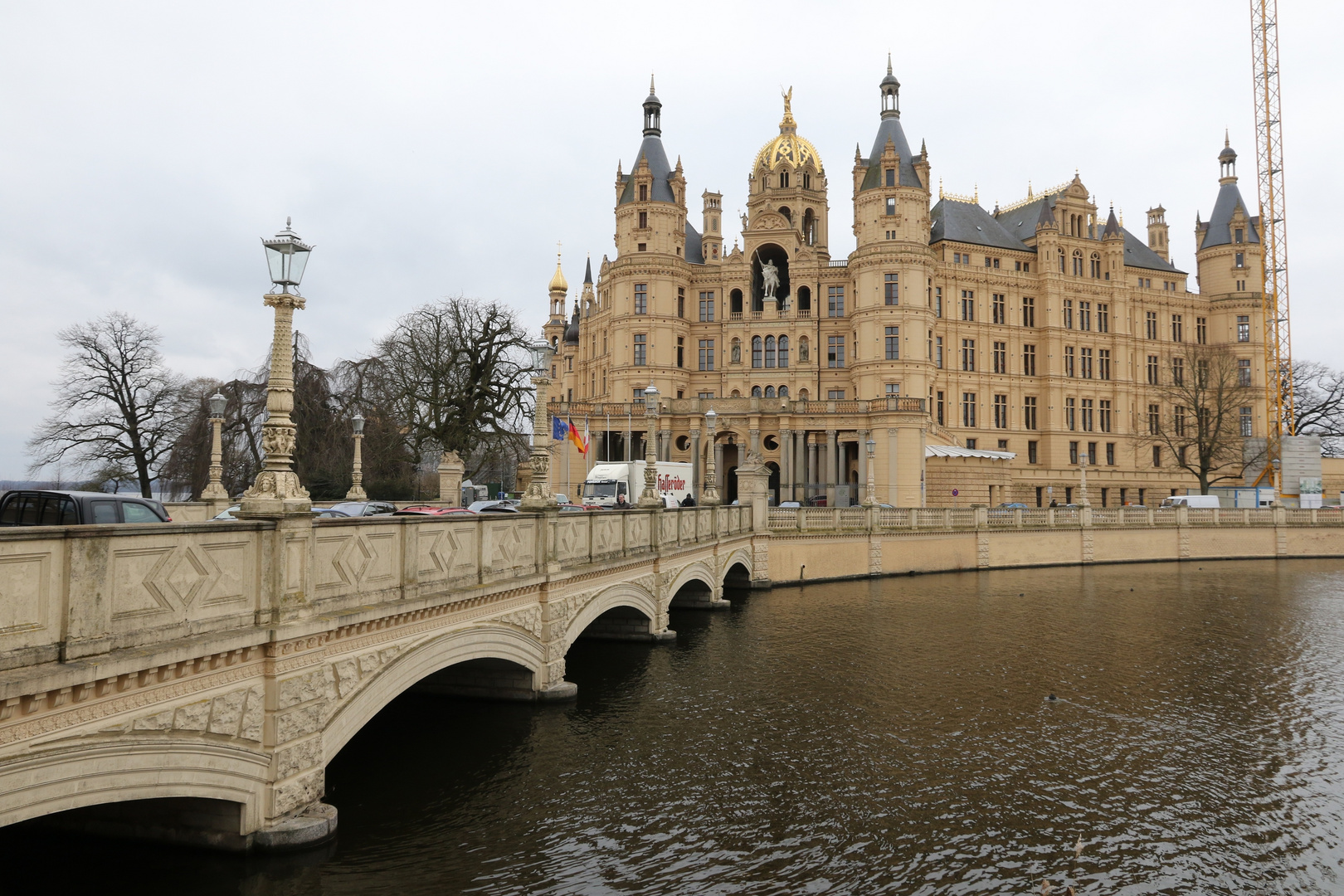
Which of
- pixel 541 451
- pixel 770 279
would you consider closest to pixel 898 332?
pixel 770 279

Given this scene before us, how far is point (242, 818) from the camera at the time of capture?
28.1ft

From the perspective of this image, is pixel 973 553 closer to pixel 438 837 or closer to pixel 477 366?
pixel 477 366

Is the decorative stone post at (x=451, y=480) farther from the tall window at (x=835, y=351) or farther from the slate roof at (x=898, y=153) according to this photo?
the slate roof at (x=898, y=153)

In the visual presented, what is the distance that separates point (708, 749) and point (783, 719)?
250 cm

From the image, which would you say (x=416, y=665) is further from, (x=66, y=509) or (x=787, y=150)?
(x=787, y=150)

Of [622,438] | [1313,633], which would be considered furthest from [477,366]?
[1313,633]

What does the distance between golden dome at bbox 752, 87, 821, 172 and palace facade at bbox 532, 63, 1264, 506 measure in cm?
15

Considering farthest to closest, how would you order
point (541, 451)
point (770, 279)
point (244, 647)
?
1. point (770, 279)
2. point (541, 451)
3. point (244, 647)

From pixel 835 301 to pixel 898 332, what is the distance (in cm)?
708

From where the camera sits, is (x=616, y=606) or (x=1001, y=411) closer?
(x=616, y=606)

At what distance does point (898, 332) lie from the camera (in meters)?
59.1

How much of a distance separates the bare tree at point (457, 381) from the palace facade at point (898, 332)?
8982mm

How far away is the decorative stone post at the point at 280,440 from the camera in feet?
27.6

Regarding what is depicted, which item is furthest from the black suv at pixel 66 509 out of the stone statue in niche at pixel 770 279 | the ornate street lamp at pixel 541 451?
the stone statue in niche at pixel 770 279
